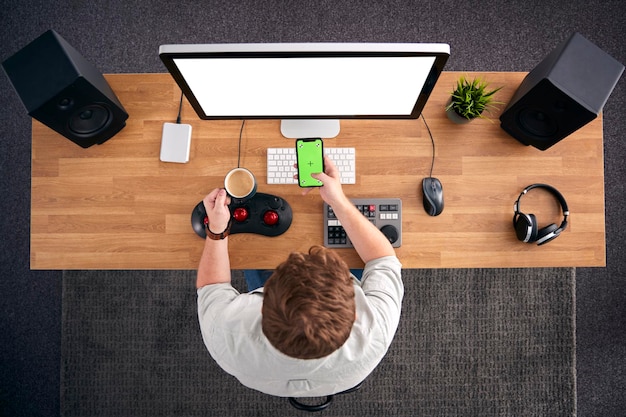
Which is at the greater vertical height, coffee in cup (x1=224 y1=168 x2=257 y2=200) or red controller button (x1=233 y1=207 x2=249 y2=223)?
coffee in cup (x1=224 y1=168 x2=257 y2=200)

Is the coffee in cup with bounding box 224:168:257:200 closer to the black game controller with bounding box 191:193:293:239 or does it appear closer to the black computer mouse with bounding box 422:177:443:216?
the black game controller with bounding box 191:193:293:239

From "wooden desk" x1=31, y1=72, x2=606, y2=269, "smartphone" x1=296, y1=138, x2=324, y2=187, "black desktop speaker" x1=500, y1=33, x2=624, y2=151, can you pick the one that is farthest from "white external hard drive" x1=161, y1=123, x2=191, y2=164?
"black desktop speaker" x1=500, y1=33, x2=624, y2=151

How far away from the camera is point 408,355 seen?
1837 millimetres

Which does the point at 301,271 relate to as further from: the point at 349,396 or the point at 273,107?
the point at 349,396

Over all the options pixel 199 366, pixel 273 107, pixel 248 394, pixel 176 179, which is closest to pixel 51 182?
pixel 176 179

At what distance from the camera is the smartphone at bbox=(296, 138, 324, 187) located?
3.68ft

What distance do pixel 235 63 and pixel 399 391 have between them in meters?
1.54

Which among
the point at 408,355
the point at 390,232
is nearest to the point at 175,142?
the point at 390,232

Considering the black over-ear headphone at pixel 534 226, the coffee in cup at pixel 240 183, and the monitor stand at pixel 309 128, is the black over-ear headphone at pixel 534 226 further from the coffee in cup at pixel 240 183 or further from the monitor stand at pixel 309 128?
the coffee in cup at pixel 240 183

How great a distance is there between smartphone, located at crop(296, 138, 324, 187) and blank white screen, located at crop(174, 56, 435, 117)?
0.37ft

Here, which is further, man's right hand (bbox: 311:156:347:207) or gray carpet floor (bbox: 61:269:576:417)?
gray carpet floor (bbox: 61:269:576:417)

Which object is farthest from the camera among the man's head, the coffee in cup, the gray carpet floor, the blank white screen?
the gray carpet floor

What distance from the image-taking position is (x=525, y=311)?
1831 mm

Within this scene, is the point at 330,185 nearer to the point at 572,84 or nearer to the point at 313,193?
the point at 313,193
